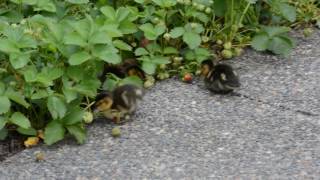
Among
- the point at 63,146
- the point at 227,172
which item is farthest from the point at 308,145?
the point at 63,146

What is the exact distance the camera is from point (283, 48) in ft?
16.4

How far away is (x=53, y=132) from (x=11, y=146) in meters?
0.28

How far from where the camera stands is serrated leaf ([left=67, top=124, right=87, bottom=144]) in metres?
4.03

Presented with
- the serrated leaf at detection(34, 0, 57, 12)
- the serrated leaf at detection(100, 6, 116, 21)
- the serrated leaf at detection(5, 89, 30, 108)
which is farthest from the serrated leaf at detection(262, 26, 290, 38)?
the serrated leaf at detection(5, 89, 30, 108)

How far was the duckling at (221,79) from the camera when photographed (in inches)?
179

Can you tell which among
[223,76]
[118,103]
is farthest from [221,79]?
[118,103]

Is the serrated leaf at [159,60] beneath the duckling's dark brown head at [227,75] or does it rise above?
A: above

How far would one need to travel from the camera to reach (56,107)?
396 cm

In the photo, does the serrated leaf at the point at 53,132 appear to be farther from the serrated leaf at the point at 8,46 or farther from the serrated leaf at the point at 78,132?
the serrated leaf at the point at 8,46

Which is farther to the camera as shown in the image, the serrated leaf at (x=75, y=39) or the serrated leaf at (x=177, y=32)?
the serrated leaf at (x=177, y=32)

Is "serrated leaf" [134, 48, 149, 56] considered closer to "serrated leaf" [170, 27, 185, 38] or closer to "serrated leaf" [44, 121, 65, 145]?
"serrated leaf" [170, 27, 185, 38]

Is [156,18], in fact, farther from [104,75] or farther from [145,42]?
[104,75]

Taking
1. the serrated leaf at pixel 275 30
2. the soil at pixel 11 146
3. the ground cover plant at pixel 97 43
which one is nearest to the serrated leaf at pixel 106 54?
the ground cover plant at pixel 97 43

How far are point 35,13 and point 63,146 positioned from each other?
1.24m
